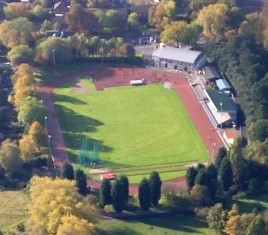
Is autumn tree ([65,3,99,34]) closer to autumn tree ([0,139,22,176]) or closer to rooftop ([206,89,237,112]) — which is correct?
rooftop ([206,89,237,112])

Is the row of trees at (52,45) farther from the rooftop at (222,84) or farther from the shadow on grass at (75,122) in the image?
the rooftop at (222,84)

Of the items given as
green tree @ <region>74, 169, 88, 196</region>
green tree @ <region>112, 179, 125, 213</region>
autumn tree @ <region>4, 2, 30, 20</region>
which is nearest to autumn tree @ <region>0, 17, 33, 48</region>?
autumn tree @ <region>4, 2, 30, 20</region>

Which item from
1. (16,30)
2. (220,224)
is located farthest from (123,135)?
(16,30)

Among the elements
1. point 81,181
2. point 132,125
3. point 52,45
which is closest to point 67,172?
point 81,181

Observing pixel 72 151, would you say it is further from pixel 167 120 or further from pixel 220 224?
pixel 220 224

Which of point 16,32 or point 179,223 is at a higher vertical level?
point 16,32

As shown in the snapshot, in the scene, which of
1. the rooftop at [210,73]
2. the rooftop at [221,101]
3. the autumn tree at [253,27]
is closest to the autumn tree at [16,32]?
the rooftop at [210,73]

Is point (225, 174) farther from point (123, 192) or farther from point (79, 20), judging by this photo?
point (79, 20)
